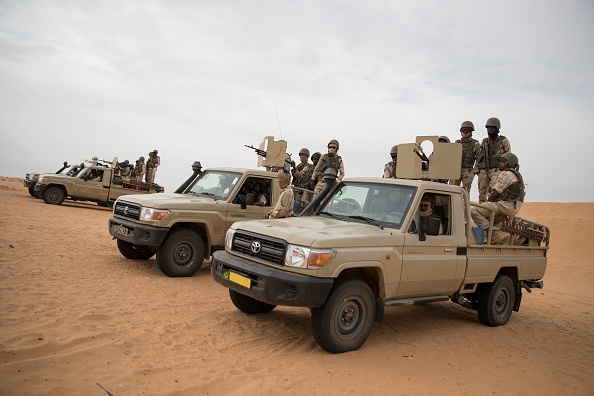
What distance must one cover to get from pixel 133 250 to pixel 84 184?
1079cm

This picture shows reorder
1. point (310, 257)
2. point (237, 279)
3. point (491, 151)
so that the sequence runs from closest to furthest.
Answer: point (310, 257) < point (237, 279) < point (491, 151)

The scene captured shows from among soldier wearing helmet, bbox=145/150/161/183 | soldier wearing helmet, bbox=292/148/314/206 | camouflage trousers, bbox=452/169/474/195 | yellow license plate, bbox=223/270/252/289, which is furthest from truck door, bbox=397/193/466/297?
soldier wearing helmet, bbox=145/150/161/183

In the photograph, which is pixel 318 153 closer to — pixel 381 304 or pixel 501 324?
pixel 501 324

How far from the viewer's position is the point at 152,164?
2389 cm

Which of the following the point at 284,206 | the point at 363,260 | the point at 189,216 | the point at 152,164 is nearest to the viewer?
the point at 363,260

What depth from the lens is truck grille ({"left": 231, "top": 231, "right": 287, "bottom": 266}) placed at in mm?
5008

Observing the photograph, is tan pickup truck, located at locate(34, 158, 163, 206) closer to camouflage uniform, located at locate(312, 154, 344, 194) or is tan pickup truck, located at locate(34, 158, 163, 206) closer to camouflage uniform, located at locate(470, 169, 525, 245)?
camouflage uniform, located at locate(312, 154, 344, 194)

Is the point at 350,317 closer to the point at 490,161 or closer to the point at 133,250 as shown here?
the point at 133,250

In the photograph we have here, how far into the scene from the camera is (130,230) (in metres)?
7.81

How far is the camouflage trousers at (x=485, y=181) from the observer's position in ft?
30.8

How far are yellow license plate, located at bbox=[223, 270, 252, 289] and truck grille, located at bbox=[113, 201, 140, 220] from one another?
123 inches

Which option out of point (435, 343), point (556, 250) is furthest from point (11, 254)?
point (556, 250)

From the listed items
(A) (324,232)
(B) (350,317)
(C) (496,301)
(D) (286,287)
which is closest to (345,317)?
(B) (350,317)

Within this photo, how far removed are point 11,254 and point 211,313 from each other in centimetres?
451
